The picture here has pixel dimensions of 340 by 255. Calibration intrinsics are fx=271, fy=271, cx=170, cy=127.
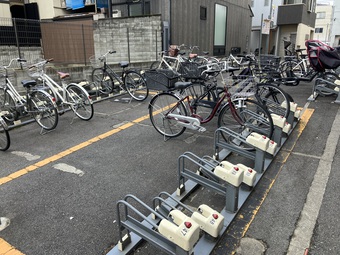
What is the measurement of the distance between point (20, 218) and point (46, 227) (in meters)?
0.37

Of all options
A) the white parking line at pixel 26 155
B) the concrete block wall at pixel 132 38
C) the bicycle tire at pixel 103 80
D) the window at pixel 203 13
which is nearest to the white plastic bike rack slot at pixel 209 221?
the white parking line at pixel 26 155

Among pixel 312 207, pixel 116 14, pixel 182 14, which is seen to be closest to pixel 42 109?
pixel 312 207

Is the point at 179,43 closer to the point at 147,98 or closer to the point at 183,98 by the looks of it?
the point at 147,98

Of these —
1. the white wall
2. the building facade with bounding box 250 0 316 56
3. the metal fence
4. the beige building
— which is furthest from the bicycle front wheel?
the beige building

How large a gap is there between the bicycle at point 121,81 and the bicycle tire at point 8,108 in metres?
2.64

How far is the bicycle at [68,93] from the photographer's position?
5.72 metres

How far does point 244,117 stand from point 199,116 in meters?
0.76

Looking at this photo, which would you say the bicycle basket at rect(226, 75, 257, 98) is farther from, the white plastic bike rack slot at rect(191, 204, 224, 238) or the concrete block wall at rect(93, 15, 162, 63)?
the concrete block wall at rect(93, 15, 162, 63)

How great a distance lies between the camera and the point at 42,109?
5242 mm

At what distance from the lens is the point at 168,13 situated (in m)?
12.2

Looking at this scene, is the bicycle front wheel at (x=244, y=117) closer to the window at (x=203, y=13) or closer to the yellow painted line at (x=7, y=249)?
the yellow painted line at (x=7, y=249)

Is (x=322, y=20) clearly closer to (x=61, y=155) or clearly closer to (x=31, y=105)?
(x=31, y=105)

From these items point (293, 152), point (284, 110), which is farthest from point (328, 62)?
point (293, 152)

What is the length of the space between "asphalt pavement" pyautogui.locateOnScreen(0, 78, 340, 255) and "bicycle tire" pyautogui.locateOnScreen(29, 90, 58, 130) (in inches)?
8.4
